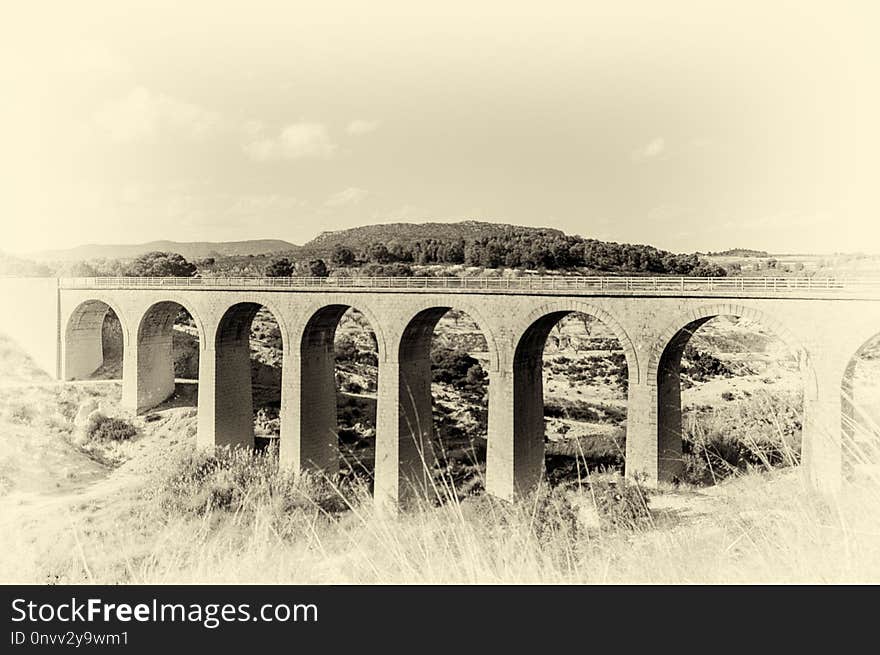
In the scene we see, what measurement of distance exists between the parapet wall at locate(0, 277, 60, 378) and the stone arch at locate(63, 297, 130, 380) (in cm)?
78

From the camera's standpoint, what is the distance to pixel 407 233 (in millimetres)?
95375

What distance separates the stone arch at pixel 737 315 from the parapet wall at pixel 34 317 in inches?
1305

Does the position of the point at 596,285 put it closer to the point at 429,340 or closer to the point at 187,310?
the point at 429,340

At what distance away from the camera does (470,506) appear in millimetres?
17906

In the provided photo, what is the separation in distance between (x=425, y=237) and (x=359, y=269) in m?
18.9

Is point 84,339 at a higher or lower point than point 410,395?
higher

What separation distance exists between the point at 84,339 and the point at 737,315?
115ft

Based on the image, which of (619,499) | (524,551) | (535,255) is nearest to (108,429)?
(619,499)

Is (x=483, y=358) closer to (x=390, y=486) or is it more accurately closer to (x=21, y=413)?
(x=390, y=486)

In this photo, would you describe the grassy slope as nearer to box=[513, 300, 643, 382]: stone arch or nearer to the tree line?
box=[513, 300, 643, 382]: stone arch

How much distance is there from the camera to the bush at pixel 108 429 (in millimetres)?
31484

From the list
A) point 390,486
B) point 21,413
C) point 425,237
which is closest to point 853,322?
point 390,486

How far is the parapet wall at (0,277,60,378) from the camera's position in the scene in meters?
37.2

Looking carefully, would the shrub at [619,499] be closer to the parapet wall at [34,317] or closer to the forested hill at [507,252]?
the parapet wall at [34,317]
